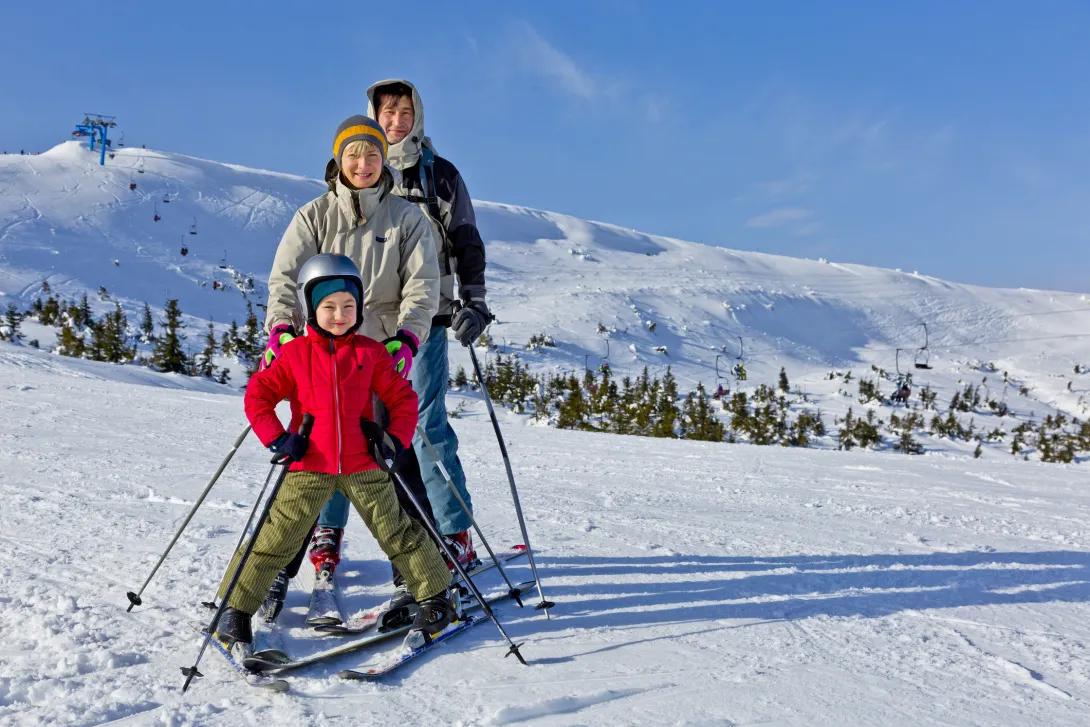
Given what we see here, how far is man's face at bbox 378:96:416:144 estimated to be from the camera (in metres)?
3.46

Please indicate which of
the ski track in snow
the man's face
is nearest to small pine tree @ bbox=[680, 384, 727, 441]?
the ski track in snow

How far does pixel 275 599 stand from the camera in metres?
3.06

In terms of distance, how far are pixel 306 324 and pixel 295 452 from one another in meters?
0.51

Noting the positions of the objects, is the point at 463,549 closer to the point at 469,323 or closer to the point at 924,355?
the point at 469,323

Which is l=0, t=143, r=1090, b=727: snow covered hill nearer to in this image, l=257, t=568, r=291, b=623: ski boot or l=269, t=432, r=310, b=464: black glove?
l=257, t=568, r=291, b=623: ski boot

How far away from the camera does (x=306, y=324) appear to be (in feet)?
9.25

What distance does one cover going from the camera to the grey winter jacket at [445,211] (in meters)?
3.48

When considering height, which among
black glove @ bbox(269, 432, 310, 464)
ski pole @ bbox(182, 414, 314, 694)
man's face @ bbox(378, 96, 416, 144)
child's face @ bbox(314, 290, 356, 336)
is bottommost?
ski pole @ bbox(182, 414, 314, 694)

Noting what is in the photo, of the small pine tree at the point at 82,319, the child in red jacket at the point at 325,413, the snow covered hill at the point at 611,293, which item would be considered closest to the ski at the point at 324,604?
the child in red jacket at the point at 325,413

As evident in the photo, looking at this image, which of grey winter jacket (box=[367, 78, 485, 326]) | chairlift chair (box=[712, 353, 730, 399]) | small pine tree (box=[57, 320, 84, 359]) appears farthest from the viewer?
chairlift chair (box=[712, 353, 730, 399])

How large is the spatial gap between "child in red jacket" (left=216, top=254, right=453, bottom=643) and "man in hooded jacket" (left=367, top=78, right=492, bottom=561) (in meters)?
0.64

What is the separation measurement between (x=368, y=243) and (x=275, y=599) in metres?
1.57

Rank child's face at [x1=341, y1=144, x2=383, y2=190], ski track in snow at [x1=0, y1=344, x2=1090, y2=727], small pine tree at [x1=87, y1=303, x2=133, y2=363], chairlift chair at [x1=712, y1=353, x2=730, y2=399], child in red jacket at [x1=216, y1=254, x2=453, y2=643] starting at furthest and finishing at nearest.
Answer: chairlift chair at [x1=712, y1=353, x2=730, y2=399], small pine tree at [x1=87, y1=303, x2=133, y2=363], child's face at [x1=341, y1=144, x2=383, y2=190], child in red jacket at [x1=216, y1=254, x2=453, y2=643], ski track in snow at [x1=0, y1=344, x2=1090, y2=727]

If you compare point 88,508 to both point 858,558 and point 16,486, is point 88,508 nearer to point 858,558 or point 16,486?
point 16,486
